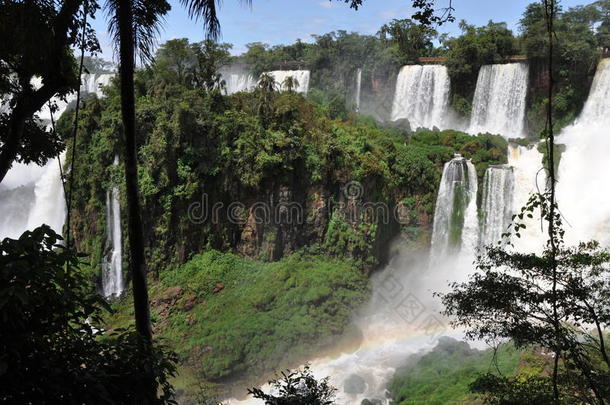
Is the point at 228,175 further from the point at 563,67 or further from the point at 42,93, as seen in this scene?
the point at 563,67

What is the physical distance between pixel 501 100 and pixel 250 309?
17064mm

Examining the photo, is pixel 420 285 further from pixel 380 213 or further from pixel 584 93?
pixel 584 93

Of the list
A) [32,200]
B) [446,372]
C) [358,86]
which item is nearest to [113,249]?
[32,200]

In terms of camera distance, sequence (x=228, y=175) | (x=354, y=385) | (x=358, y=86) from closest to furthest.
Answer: (x=354, y=385) < (x=228, y=175) < (x=358, y=86)

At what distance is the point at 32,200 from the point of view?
22797 mm

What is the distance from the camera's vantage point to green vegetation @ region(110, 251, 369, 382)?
13.3 m

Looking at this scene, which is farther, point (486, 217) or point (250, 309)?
point (486, 217)

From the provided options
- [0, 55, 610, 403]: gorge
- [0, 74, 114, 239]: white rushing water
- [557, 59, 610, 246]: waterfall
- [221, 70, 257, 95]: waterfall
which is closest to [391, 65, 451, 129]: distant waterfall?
[0, 55, 610, 403]: gorge

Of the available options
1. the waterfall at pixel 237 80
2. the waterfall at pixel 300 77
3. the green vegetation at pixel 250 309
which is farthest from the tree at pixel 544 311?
the waterfall at pixel 237 80

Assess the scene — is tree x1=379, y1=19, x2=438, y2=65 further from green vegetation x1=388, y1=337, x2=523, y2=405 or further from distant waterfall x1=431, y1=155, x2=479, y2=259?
green vegetation x1=388, y1=337, x2=523, y2=405

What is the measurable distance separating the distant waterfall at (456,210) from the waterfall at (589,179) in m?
3.27

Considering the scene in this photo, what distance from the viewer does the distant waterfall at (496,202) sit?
57.4ft

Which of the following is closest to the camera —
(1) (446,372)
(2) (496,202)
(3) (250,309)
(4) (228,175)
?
(1) (446,372)

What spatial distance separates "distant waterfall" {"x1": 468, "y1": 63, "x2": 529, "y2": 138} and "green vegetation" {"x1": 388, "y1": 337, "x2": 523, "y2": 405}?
539 inches
